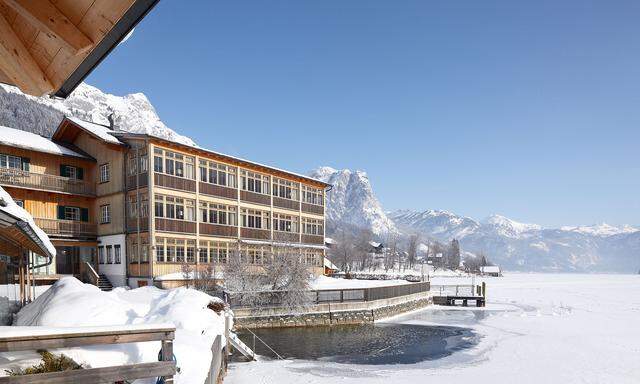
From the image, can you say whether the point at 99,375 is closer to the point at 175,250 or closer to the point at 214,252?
the point at 175,250

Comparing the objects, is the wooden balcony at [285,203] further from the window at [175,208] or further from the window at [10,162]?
the window at [10,162]

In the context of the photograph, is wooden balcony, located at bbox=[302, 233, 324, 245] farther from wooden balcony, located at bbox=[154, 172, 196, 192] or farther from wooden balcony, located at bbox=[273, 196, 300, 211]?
wooden balcony, located at bbox=[154, 172, 196, 192]

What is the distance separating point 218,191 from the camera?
36.7 m

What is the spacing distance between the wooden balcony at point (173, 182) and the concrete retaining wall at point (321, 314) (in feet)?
34.1

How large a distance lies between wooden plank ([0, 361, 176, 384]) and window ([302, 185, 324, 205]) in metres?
41.0

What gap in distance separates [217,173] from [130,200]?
7021 millimetres

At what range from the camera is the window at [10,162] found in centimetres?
3012

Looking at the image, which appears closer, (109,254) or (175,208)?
(175,208)

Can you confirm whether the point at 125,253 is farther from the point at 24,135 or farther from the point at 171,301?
the point at 171,301

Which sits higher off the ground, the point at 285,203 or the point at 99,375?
the point at 285,203

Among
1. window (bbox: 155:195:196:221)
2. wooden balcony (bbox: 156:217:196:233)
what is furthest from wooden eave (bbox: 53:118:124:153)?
wooden balcony (bbox: 156:217:196:233)

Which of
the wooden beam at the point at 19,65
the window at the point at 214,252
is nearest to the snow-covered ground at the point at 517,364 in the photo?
the wooden beam at the point at 19,65

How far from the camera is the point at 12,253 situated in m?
18.8

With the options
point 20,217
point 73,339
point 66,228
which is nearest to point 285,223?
point 66,228
